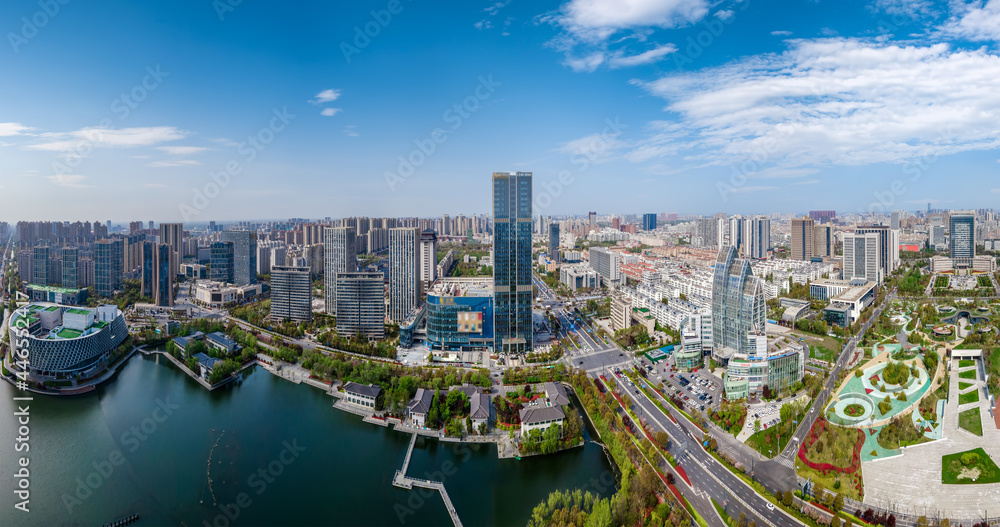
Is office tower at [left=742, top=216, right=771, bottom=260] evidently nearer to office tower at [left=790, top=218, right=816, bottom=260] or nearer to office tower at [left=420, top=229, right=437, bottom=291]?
office tower at [left=790, top=218, right=816, bottom=260]

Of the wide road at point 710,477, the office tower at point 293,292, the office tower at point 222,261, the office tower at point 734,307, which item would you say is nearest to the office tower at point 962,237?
the office tower at point 734,307

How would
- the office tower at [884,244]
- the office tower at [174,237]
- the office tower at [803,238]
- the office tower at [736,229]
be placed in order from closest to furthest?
the office tower at [884,244], the office tower at [174,237], the office tower at [803,238], the office tower at [736,229]

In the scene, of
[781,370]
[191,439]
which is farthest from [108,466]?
[781,370]

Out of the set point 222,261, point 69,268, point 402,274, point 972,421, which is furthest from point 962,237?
point 69,268

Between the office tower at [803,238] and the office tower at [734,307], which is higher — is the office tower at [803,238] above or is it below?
above

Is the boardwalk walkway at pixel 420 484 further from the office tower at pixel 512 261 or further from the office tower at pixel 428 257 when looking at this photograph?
the office tower at pixel 428 257

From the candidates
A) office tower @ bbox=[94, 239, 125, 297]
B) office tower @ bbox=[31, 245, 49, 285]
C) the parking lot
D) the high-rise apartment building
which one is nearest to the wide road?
the parking lot

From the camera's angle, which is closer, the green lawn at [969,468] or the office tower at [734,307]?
the green lawn at [969,468]
